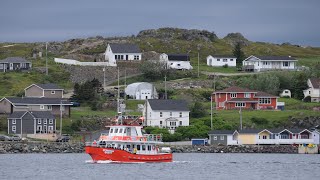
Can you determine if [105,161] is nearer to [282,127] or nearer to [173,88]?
[282,127]

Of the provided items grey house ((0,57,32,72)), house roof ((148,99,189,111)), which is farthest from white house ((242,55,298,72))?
house roof ((148,99,189,111))

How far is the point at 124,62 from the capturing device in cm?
15850

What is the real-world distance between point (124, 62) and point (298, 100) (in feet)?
100

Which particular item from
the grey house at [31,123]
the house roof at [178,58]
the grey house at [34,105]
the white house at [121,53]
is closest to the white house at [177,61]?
the house roof at [178,58]

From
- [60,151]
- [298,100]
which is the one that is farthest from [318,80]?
[60,151]

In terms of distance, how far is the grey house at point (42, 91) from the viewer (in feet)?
429

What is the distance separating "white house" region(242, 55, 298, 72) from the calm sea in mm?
63957

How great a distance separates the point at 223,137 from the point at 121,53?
159 feet

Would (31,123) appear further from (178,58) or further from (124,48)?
(124,48)

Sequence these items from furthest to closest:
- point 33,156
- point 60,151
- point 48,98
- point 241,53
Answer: point 241,53 → point 48,98 → point 60,151 → point 33,156

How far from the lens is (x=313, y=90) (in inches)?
5591

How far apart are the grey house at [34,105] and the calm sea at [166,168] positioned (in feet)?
65.6

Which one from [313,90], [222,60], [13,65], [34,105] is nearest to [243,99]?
[313,90]

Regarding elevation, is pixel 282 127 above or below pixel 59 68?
below
